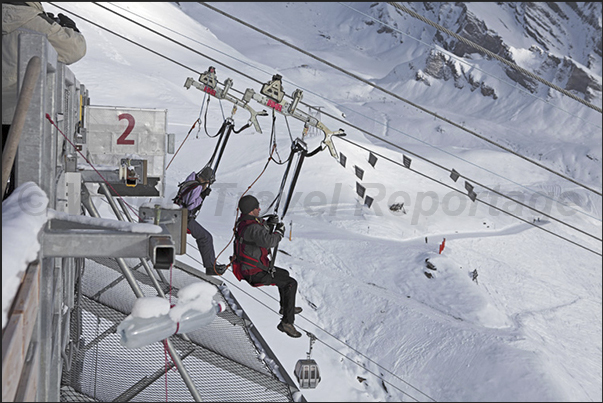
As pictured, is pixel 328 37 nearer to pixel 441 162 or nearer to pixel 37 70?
pixel 441 162

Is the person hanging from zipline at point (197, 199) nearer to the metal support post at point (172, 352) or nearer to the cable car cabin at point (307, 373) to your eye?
the cable car cabin at point (307, 373)

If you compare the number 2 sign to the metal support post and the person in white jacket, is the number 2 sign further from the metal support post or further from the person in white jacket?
the person in white jacket

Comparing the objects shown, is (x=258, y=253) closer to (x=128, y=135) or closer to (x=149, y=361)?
(x=149, y=361)

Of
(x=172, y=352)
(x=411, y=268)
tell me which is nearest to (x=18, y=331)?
(x=172, y=352)

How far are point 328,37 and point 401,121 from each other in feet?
265

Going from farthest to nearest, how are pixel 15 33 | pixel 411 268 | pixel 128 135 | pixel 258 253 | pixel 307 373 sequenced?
pixel 411 268, pixel 128 135, pixel 307 373, pixel 258 253, pixel 15 33

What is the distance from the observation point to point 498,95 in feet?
294

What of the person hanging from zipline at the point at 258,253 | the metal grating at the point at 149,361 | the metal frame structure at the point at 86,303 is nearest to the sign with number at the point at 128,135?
the metal frame structure at the point at 86,303

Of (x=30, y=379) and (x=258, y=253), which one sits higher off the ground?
(x=30, y=379)

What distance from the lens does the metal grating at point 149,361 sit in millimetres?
5375

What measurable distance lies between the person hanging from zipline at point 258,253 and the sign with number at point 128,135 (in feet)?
15.3

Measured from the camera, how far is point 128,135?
11.2 metres

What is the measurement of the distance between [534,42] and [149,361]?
435ft

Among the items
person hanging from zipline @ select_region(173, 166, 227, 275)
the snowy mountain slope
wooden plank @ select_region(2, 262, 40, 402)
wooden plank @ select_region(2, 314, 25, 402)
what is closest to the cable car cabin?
person hanging from zipline @ select_region(173, 166, 227, 275)
